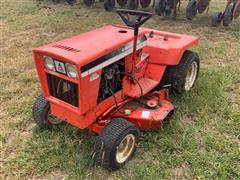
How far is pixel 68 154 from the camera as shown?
9.46 ft

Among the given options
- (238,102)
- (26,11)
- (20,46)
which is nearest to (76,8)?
(26,11)

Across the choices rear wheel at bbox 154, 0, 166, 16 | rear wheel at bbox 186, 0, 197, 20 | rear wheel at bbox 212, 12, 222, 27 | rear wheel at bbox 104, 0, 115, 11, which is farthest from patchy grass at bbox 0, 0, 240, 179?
rear wheel at bbox 104, 0, 115, 11

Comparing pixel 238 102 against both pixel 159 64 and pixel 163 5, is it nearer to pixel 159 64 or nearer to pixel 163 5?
pixel 159 64

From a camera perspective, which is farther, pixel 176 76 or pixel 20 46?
pixel 20 46

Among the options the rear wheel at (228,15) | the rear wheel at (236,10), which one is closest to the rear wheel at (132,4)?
the rear wheel at (228,15)

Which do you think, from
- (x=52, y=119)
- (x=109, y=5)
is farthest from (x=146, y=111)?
(x=109, y=5)

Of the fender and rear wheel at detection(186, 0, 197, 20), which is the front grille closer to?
the fender

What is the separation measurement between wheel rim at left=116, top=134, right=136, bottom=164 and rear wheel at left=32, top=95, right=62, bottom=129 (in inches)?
34.0

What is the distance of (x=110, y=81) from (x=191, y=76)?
1467 millimetres

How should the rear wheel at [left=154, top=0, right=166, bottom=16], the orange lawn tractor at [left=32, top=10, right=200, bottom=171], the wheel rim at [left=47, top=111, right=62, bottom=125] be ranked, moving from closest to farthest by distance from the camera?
the orange lawn tractor at [left=32, top=10, right=200, bottom=171] < the wheel rim at [left=47, top=111, right=62, bottom=125] < the rear wheel at [left=154, top=0, right=166, bottom=16]

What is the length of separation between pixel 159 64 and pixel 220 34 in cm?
317

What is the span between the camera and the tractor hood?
235 cm

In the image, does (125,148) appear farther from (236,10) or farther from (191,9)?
(236,10)

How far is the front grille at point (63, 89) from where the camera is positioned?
8.28 feet
